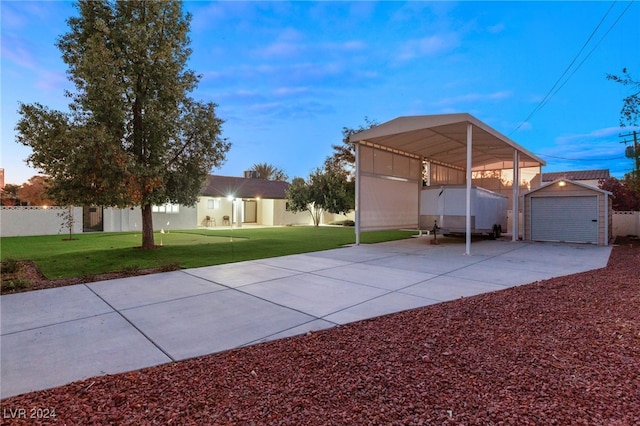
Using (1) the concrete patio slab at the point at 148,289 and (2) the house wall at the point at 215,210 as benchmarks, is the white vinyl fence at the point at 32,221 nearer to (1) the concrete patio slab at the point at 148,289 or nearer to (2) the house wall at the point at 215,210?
(2) the house wall at the point at 215,210

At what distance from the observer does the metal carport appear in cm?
1267

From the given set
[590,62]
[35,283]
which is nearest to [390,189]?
[590,62]

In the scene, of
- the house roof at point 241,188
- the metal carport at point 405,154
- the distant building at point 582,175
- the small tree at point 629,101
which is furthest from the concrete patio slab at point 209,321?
the distant building at point 582,175

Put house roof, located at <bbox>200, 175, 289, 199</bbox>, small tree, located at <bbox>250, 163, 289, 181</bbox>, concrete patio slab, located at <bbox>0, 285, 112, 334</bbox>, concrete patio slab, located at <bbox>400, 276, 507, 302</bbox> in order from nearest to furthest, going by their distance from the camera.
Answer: concrete patio slab, located at <bbox>0, 285, 112, 334</bbox> → concrete patio slab, located at <bbox>400, 276, 507, 302</bbox> → house roof, located at <bbox>200, 175, 289, 199</bbox> → small tree, located at <bbox>250, 163, 289, 181</bbox>

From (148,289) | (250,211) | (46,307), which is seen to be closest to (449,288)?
(148,289)

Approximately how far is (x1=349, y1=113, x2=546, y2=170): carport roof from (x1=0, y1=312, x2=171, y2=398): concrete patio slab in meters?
11.0

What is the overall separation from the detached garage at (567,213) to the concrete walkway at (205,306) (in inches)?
260

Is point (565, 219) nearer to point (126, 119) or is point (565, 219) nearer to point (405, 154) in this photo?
point (405, 154)

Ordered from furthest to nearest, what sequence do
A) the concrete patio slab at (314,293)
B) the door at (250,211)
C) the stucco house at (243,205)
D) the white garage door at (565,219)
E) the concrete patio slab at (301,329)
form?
the door at (250,211) < the stucco house at (243,205) < the white garage door at (565,219) < the concrete patio slab at (314,293) < the concrete patio slab at (301,329)

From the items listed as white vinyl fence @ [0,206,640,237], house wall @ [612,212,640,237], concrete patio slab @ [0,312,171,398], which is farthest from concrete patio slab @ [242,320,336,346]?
house wall @ [612,212,640,237]

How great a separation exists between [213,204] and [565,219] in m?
22.1

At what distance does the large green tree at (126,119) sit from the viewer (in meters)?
9.22

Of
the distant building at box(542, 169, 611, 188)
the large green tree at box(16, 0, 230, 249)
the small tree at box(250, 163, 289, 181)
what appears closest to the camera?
the large green tree at box(16, 0, 230, 249)

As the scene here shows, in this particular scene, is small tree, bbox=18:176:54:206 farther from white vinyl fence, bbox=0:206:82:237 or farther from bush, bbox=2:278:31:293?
bush, bbox=2:278:31:293
